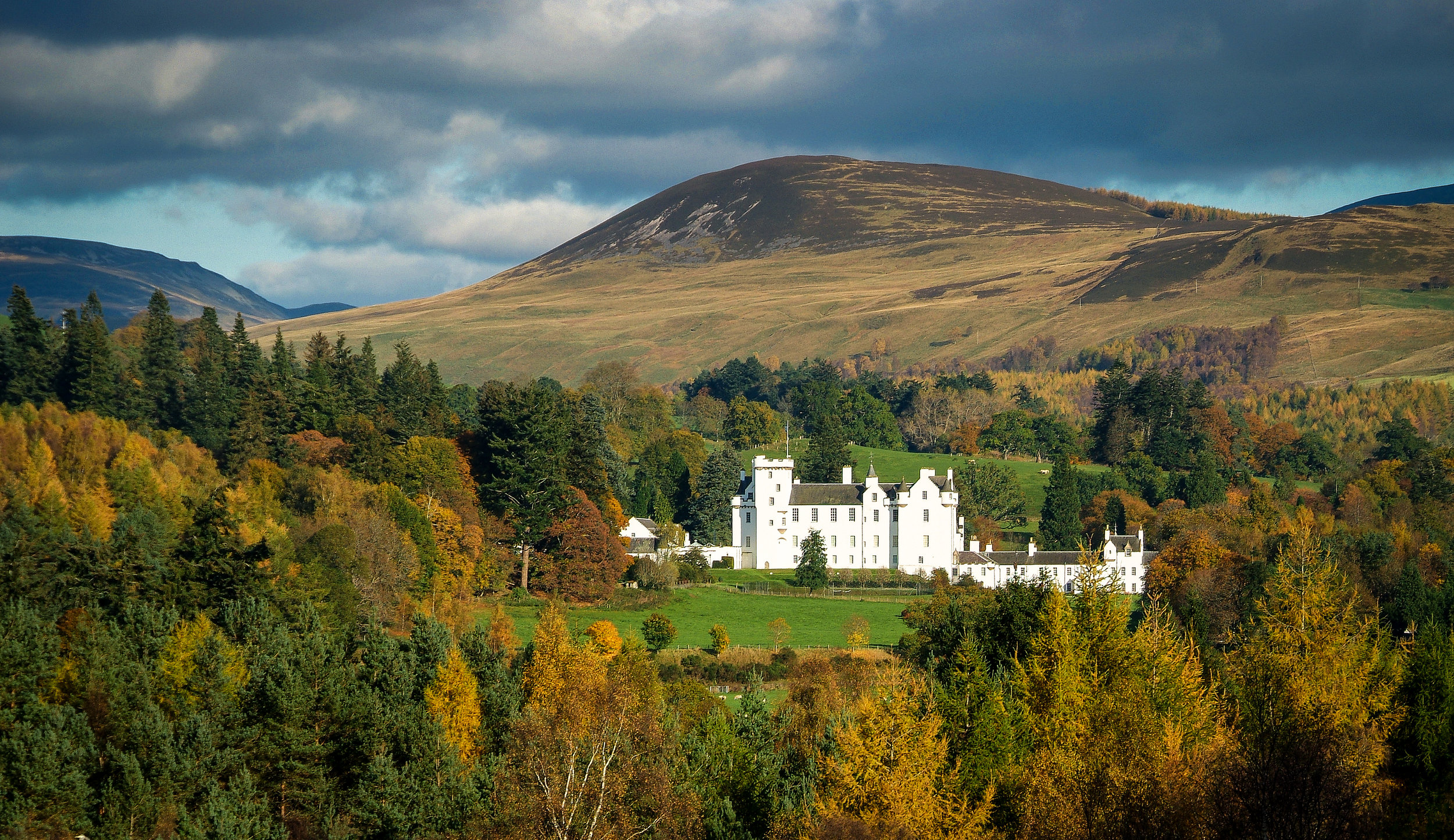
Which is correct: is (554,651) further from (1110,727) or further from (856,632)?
(1110,727)

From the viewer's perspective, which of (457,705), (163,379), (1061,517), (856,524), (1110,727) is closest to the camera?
(1110,727)

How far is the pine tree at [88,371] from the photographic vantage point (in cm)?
7969

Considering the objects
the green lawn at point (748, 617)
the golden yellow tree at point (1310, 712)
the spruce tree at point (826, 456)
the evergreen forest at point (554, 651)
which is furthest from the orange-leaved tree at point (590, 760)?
the spruce tree at point (826, 456)

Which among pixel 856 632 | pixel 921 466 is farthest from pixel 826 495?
pixel 856 632

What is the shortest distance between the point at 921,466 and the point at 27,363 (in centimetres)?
6994

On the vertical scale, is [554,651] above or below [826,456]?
below

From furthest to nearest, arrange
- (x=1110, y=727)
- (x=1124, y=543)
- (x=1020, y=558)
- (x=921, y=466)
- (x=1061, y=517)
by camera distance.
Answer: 1. (x=921, y=466)
2. (x=1061, y=517)
3. (x=1124, y=543)
4. (x=1020, y=558)
5. (x=1110, y=727)

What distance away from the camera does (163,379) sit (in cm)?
8688

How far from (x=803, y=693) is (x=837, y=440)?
197 feet

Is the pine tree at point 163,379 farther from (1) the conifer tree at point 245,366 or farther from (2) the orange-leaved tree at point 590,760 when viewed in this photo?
(2) the orange-leaved tree at point 590,760

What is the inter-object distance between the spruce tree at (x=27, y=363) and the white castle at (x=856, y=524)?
149ft

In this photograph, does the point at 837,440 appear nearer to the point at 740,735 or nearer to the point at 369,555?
the point at 369,555

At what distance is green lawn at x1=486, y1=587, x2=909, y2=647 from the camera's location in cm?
6662

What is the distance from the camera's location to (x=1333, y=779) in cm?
2378
